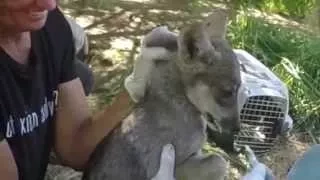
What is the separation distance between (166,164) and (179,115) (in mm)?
204

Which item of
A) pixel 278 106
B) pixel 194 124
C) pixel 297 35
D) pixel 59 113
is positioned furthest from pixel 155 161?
pixel 297 35

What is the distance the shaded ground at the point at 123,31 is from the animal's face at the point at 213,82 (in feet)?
4.66

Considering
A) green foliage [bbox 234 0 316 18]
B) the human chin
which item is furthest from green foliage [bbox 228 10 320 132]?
the human chin

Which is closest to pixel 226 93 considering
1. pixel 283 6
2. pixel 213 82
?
pixel 213 82

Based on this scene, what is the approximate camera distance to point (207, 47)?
2.29m

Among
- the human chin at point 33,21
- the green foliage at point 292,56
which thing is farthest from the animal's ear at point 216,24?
the green foliage at point 292,56

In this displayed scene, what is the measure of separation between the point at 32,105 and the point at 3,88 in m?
0.13

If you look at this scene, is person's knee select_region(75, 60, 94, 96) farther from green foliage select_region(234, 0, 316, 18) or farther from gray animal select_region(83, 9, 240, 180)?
→ green foliage select_region(234, 0, 316, 18)

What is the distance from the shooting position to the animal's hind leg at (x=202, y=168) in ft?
7.57

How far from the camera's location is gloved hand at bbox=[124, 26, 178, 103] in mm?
2299

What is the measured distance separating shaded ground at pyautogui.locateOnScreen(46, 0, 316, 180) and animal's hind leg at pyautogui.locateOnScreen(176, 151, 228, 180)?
1.39 m

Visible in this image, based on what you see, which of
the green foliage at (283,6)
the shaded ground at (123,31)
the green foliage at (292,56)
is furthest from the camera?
the green foliage at (283,6)

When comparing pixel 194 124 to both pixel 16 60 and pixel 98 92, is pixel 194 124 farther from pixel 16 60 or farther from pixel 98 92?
pixel 98 92

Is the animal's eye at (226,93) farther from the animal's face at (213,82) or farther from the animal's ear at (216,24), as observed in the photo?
the animal's ear at (216,24)
